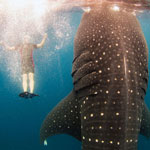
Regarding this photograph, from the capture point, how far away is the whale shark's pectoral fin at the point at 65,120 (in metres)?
2.48

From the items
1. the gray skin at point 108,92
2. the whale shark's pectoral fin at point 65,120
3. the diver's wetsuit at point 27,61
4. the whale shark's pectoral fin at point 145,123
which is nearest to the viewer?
the gray skin at point 108,92

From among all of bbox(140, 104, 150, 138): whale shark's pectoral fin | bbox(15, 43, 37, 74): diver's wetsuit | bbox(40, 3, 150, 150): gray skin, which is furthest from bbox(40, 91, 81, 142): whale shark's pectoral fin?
bbox(15, 43, 37, 74): diver's wetsuit

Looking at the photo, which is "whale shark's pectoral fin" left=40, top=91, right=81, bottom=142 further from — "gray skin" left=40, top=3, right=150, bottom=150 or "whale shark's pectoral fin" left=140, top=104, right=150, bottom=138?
"whale shark's pectoral fin" left=140, top=104, right=150, bottom=138

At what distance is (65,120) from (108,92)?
3.24 feet

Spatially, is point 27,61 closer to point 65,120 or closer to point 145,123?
point 65,120

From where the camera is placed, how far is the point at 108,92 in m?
1.90

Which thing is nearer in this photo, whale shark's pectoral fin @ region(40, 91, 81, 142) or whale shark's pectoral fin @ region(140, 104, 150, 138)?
whale shark's pectoral fin @ region(40, 91, 81, 142)

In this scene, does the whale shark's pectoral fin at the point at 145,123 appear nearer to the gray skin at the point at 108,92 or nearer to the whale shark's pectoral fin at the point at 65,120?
the gray skin at the point at 108,92

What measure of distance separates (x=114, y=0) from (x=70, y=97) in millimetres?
5094

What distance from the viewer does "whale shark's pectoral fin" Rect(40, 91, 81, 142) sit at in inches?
97.5

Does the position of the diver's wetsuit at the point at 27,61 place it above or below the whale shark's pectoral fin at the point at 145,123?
above

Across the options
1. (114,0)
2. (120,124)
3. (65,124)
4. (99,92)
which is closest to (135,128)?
(120,124)

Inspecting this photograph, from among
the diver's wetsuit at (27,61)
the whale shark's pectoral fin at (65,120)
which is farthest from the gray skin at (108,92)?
the diver's wetsuit at (27,61)

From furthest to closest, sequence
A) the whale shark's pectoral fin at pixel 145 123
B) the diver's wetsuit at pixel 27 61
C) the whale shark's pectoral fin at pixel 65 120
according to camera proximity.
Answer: the diver's wetsuit at pixel 27 61, the whale shark's pectoral fin at pixel 145 123, the whale shark's pectoral fin at pixel 65 120
